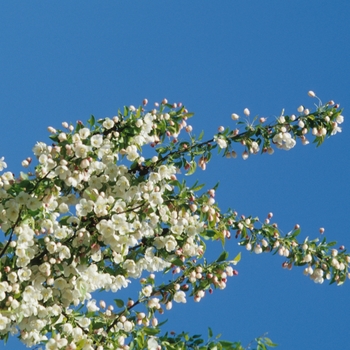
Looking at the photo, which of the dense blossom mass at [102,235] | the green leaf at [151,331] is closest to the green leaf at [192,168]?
the dense blossom mass at [102,235]

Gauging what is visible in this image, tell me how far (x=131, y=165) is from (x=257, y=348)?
1.65m

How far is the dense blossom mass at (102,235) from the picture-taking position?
4508 millimetres

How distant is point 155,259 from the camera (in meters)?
4.73

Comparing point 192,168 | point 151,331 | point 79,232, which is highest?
point 192,168

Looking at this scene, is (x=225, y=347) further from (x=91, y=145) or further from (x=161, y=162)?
(x=91, y=145)

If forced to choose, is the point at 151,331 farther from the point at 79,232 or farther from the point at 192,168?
the point at 192,168

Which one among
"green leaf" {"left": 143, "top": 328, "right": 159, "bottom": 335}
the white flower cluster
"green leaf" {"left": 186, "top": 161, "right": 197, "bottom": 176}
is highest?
"green leaf" {"left": 186, "top": 161, "right": 197, "bottom": 176}

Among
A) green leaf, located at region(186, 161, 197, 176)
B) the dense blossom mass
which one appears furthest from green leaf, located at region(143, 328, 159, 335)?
green leaf, located at region(186, 161, 197, 176)

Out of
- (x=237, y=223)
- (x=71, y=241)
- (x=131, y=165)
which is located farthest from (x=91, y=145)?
(x=237, y=223)

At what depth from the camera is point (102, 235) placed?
14.7 ft

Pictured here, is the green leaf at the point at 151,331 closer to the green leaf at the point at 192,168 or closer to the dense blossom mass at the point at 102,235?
the dense blossom mass at the point at 102,235

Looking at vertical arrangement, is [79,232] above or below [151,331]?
above

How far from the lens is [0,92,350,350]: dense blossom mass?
4.51 m

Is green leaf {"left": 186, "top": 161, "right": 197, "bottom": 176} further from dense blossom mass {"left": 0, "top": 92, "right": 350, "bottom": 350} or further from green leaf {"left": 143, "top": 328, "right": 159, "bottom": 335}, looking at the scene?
green leaf {"left": 143, "top": 328, "right": 159, "bottom": 335}
